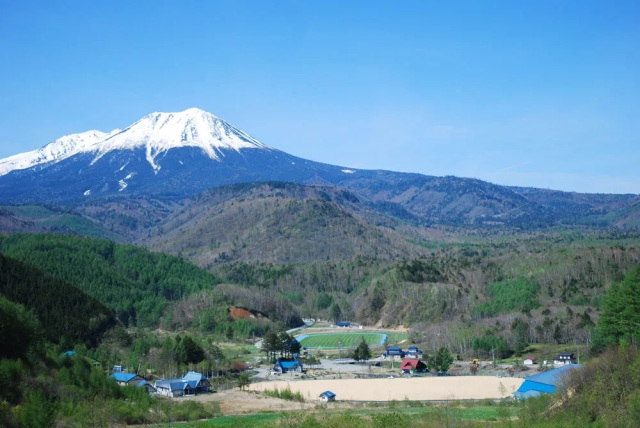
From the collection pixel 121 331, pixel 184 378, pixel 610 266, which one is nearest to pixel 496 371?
pixel 184 378

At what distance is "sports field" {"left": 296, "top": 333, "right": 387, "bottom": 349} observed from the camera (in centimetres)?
9969

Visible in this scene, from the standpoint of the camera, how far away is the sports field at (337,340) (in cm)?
9969

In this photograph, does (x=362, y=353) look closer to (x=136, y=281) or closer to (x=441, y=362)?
(x=441, y=362)

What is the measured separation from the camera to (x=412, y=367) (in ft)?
240

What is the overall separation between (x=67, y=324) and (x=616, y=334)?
48.5 metres

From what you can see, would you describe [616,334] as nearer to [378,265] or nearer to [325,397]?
[325,397]

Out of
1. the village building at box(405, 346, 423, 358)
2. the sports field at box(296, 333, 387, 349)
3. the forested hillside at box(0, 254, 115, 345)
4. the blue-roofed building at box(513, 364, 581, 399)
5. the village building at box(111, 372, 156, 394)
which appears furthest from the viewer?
the sports field at box(296, 333, 387, 349)

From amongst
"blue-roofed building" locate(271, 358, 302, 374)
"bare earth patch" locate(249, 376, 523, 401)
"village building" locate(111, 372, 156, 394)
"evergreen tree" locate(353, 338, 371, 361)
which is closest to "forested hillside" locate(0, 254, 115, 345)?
"village building" locate(111, 372, 156, 394)

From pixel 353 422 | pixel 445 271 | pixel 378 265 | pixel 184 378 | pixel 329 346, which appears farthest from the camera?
pixel 378 265

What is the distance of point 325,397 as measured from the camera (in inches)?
2195

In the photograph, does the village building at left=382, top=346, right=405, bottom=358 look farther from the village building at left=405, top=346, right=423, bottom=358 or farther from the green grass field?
the green grass field

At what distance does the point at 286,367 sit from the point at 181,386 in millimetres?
17591

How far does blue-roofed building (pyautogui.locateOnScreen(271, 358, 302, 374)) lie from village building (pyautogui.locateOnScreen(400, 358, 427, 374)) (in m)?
10.6

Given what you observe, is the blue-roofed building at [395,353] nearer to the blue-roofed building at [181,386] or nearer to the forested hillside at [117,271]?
the blue-roofed building at [181,386]
